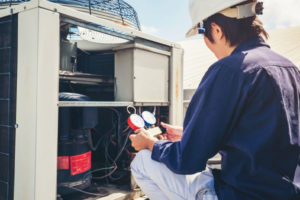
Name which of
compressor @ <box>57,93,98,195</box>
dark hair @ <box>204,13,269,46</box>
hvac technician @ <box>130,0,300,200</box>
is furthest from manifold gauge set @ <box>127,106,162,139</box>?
dark hair @ <box>204,13,269,46</box>

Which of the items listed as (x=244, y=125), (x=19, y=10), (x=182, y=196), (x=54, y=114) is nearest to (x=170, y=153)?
(x=182, y=196)

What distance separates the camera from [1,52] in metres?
1.29

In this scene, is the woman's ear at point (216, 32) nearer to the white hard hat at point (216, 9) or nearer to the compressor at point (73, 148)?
the white hard hat at point (216, 9)

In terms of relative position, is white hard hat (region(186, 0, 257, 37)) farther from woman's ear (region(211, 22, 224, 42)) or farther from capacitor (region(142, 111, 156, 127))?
capacitor (region(142, 111, 156, 127))

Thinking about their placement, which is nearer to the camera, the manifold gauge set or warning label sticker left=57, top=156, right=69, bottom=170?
the manifold gauge set

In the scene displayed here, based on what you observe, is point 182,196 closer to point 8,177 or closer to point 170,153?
point 170,153

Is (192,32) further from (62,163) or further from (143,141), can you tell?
(62,163)

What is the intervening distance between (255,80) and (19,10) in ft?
3.67

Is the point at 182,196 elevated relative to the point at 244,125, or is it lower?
lower

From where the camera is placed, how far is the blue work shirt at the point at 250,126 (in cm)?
80

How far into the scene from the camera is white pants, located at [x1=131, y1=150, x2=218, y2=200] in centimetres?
99

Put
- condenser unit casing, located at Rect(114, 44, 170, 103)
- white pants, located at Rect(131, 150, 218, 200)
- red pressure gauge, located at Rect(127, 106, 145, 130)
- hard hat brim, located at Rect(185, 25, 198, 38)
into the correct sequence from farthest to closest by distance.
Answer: condenser unit casing, located at Rect(114, 44, 170, 103), red pressure gauge, located at Rect(127, 106, 145, 130), hard hat brim, located at Rect(185, 25, 198, 38), white pants, located at Rect(131, 150, 218, 200)

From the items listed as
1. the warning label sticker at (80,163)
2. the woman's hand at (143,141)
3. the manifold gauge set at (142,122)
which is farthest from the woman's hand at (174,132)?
the warning label sticker at (80,163)

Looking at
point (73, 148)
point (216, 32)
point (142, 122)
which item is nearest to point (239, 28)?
point (216, 32)
